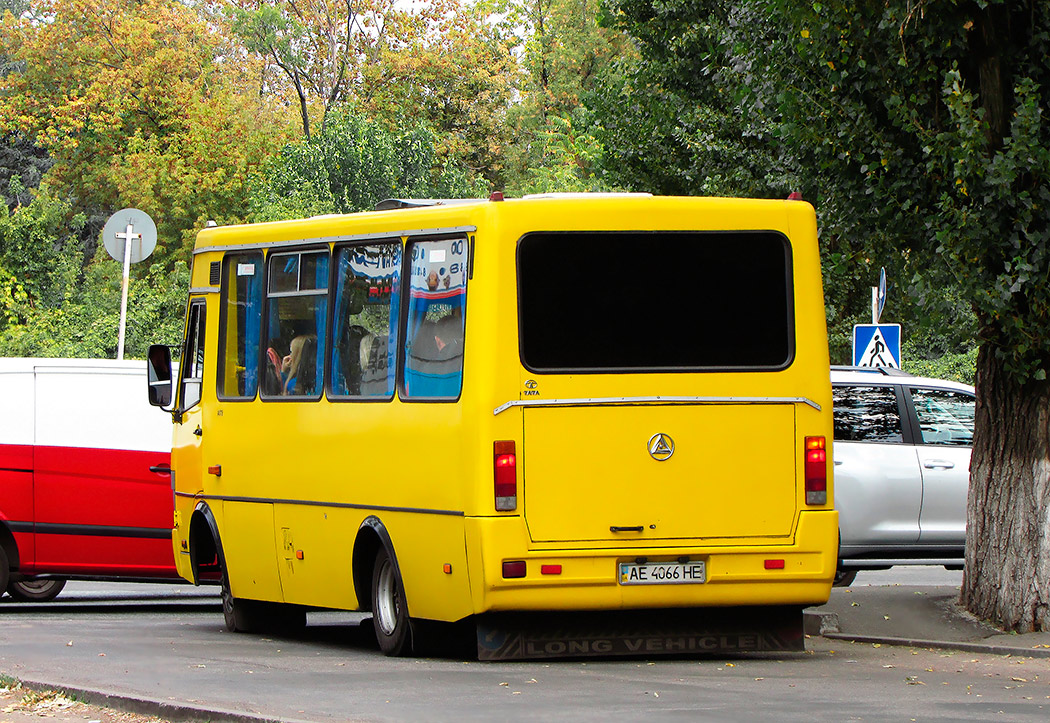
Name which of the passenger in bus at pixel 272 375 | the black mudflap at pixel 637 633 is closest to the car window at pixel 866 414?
the black mudflap at pixel 637 633

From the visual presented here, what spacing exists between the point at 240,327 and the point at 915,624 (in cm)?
523

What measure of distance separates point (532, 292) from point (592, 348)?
0.47 metres

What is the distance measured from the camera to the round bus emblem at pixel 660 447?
10570 millimetres

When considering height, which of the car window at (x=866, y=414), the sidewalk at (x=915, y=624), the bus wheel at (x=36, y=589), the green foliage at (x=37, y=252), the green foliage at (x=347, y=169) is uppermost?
the green foliage at (x=347, y=169)

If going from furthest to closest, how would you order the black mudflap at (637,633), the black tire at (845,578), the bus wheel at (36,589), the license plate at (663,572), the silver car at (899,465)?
the bus wheel at (36,589) → the black tire at (845,578) → the silver car at (899,465) → the black mudflap at (637,633) → the license plate at (663,572)

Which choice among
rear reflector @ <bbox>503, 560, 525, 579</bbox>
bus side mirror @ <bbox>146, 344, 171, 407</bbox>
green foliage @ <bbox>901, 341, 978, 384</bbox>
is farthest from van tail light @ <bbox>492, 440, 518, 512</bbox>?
green foliage @ <bbox>901, 341, 978, 384</bbox>

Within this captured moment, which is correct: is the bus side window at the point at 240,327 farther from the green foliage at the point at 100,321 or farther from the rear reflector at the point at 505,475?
the green foliage at the point at 100,321

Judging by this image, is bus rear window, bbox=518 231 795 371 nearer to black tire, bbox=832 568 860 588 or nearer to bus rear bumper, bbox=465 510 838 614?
bus rear bumper, bbox=465 510 838 614

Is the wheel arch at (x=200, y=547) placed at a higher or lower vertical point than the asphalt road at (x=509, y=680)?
higher

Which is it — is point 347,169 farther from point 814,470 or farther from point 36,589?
point 814,470

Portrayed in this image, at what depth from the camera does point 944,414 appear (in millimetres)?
16469

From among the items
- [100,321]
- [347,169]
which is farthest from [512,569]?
[347,169]

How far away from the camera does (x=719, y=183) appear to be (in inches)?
832

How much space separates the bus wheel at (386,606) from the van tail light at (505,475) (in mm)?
1332
